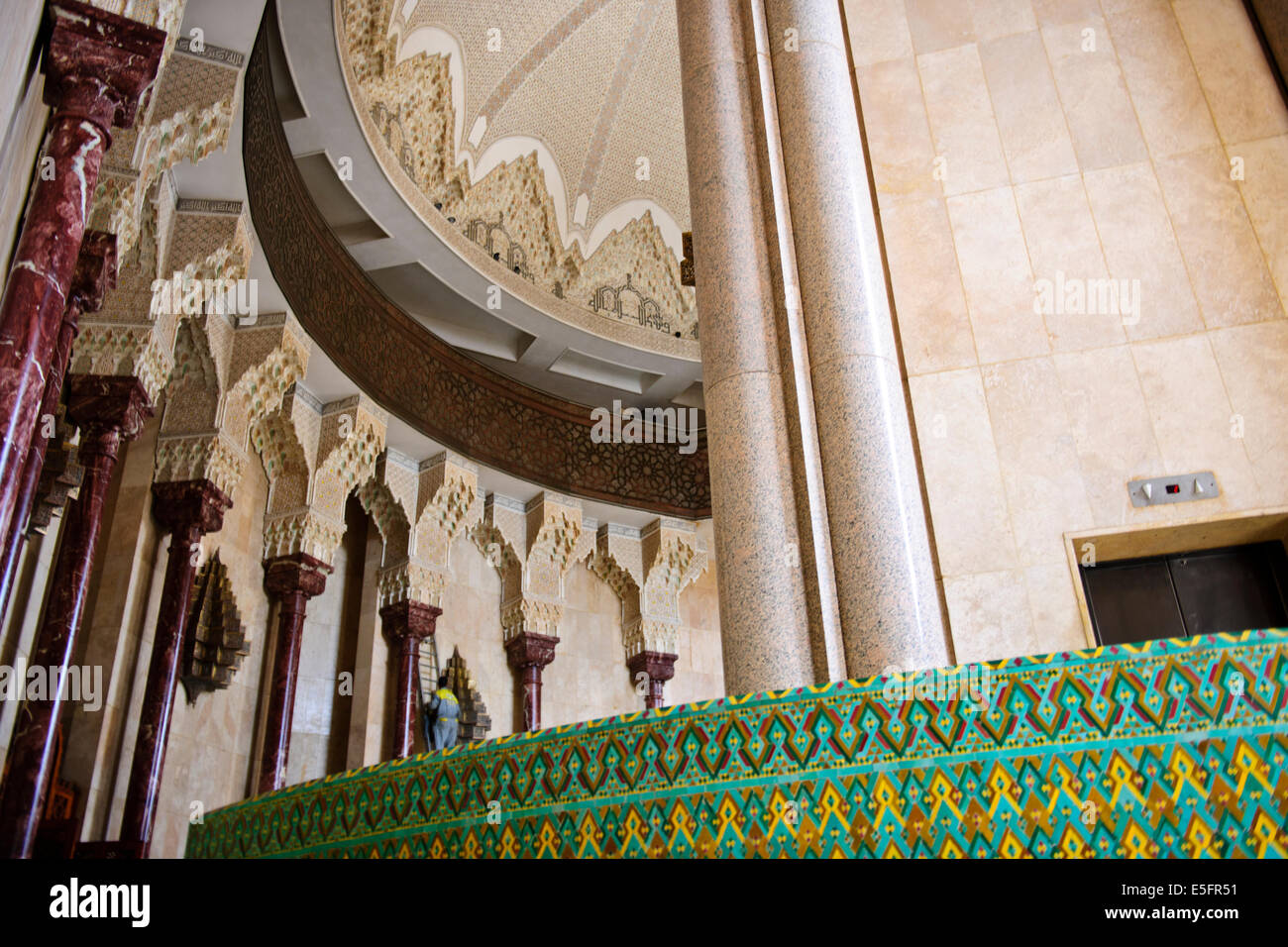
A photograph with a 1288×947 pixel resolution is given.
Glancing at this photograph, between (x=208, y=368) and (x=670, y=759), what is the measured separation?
235 inches

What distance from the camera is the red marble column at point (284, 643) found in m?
6.96

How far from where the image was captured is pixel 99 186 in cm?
486

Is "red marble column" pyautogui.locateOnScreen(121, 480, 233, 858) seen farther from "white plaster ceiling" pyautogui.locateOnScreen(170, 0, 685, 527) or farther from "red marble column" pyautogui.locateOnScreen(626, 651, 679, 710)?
"red marble column" pyautogui.locateOnScreen(626, 651, 679, 710)

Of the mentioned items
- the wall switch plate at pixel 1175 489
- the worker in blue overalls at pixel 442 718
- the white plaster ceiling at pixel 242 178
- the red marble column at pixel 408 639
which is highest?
the white plaster ceiling at pixel 242 178

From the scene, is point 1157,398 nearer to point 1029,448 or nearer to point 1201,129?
point 1029,448

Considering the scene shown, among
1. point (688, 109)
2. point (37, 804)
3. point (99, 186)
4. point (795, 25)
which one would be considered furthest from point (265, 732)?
point (795, 25)

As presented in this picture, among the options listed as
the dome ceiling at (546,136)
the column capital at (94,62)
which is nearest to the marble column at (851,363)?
the column capital at (94,62)

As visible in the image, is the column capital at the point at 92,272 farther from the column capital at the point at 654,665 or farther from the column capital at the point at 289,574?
the column capital at the point at 654,665

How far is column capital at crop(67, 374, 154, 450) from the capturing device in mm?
5520

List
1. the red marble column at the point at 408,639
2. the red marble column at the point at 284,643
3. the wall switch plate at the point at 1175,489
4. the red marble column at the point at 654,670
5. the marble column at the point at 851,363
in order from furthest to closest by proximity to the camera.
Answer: the red marble column at the point at 654,670 < the red marble column at the point at 408,639 < the red marble column at the point at 284,643 < the wall switch plate at the point at 1175,489 < the marble column at the point at 851,363

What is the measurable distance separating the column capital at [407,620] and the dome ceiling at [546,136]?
2944mm
